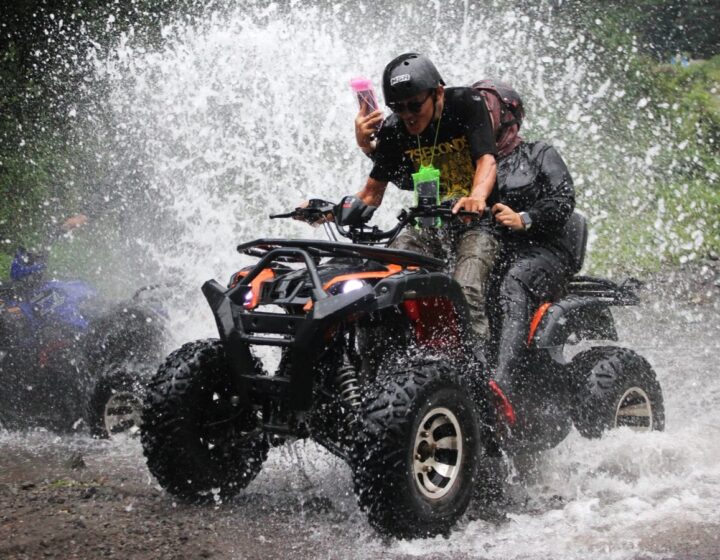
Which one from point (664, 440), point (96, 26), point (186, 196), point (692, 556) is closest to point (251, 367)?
point (692, 556)

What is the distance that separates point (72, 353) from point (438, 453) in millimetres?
4353

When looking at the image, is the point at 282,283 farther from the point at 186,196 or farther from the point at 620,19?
the point at 620,19

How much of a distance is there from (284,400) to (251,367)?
9.9 inches

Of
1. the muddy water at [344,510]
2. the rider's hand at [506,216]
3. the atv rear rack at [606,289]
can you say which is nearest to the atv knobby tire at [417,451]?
the muddy water at [344,510]

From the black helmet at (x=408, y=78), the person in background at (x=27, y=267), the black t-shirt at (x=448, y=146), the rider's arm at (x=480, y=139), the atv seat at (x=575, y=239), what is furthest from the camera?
the person in background at (x=27, y=267)

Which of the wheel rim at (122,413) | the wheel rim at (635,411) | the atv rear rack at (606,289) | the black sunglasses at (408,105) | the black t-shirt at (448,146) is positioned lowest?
the wheel rim at (122,413)

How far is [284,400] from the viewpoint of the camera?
4215 millimetres

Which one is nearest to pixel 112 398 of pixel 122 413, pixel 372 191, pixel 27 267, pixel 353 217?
pixel 122 413

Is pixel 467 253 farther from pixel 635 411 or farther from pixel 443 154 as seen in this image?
pixel 635 411

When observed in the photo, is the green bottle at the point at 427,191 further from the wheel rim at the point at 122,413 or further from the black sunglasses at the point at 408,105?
the wheel rim at the point at 122,413

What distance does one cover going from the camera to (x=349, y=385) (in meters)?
4.30

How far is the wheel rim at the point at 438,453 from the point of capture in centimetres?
414

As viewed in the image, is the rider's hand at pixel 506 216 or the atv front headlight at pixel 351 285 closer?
the atv front headlight at pixel 351 285

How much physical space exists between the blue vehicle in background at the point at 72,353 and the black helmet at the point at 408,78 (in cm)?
333
